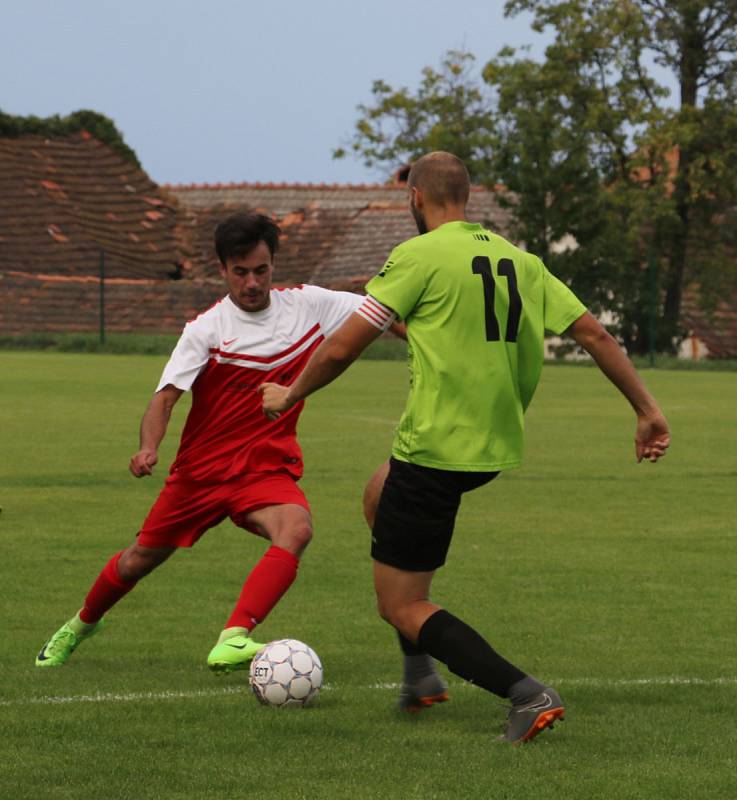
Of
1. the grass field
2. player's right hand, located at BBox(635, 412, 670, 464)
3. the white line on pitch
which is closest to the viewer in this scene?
the grass field

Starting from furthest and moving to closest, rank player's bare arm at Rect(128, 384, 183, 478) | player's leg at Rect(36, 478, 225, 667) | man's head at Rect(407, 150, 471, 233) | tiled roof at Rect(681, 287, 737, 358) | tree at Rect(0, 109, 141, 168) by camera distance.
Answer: tree at Rect(0, 109, 141, 168) < tiled roof at Rect(681, 287, 737, 358) < player's leg at Rect(36, 478, 225, 667) < player's bare arm at Rect(128, 384, 183, 478) < man's head at Rect(407, 150, 471, 233)

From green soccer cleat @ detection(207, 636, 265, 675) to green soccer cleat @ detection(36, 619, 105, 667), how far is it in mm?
1002

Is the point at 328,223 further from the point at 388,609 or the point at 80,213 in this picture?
the point at 388,609

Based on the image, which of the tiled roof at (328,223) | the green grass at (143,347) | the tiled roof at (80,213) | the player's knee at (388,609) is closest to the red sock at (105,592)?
the player's knee at (388,609)

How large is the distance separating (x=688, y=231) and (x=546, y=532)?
3555cm

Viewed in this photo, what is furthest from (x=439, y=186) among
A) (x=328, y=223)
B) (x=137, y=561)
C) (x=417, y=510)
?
(x=328, y=223)

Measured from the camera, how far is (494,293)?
→ 5.80 meters

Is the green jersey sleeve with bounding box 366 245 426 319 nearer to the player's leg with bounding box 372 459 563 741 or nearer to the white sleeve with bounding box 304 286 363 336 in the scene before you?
the player's leg with bounding box 372 459 563 741

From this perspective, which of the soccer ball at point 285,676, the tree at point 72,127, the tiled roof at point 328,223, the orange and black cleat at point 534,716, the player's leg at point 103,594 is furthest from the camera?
the tree at point 72,127

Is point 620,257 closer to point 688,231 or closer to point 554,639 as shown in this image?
point 688,231

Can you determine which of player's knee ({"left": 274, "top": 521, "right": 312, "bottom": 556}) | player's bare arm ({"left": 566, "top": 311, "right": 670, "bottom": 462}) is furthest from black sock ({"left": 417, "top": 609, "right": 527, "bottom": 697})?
player's knee ({"left": 274, "top": 521, "right": 312, "bottom": 556})

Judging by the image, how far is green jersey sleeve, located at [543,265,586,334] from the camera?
19.6 feet

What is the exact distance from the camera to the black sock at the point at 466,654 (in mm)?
5770

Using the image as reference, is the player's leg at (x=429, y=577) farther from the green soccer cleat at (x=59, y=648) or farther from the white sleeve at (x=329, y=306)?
the green soccer cleat at (x=59, y=648)
